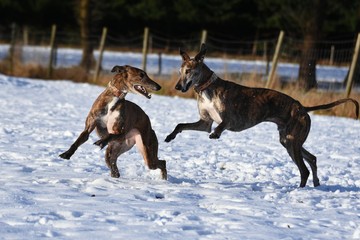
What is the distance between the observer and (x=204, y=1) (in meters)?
44.5

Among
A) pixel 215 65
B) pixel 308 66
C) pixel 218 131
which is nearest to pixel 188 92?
pixel 308 66

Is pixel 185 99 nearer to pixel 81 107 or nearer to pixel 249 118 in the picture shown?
pixel 81 107

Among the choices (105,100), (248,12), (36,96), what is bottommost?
(36,96)

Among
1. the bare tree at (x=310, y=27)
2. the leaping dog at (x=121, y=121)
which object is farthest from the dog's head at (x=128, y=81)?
the bare tree at (x=310, y=27)

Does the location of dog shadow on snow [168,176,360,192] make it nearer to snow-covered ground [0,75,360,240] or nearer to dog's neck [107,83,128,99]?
snow-covered ground [0,75,360,240]

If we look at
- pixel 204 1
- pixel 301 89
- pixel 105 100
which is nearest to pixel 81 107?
pixel 301 89

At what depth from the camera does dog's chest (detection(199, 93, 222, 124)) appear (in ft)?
23.7

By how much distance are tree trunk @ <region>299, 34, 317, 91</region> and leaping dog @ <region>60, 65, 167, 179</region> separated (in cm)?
981

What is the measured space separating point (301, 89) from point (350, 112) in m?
1.52

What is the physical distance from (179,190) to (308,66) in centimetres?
1315

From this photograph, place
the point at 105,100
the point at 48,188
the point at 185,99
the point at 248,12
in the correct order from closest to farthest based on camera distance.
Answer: the point at 48,188 < the point at 105,100 < the point at 185,99 < the point at 248,12

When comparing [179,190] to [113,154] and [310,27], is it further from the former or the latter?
[310,27]

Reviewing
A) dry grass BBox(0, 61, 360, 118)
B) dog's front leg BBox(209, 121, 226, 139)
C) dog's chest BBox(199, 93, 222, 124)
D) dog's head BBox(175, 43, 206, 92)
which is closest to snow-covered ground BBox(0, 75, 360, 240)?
dog's front leg BBox(209, 121, 226, 139)

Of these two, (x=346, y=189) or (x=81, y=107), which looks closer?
(x=346, y=189)
